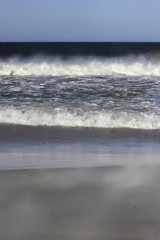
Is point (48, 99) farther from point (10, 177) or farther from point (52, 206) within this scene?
point (52, 206)

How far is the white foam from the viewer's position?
7.34 m

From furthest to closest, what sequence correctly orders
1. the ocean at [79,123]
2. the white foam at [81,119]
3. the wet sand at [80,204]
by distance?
the white foam at [81,119], the ocean at [79,123], the wet sand at [80,204]

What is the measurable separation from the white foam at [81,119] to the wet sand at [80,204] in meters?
2.86

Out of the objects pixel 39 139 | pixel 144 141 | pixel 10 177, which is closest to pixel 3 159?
pixel 10 177

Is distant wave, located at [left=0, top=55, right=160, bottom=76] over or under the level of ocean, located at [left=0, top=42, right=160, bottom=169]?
under

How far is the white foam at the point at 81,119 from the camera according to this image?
734 centimetres

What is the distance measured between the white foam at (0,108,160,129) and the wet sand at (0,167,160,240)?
286 cm

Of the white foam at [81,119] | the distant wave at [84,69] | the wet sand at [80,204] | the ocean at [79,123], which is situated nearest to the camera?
the wet sand at [80,204]

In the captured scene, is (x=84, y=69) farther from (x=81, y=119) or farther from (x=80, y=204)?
(x=80, y=204)

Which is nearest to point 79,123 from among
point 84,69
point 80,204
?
point 80,204

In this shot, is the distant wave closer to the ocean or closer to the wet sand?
the ocean

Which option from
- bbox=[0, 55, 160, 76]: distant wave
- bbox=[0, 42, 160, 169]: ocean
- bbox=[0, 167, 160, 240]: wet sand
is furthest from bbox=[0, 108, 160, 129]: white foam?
bbox=[0, 55, 160, 76]: distant wave

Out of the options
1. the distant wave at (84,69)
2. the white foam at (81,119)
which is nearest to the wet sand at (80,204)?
the white foam at (81,119)

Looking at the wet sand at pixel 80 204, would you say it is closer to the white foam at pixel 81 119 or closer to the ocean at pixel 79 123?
the ocean at pixel 79 123
